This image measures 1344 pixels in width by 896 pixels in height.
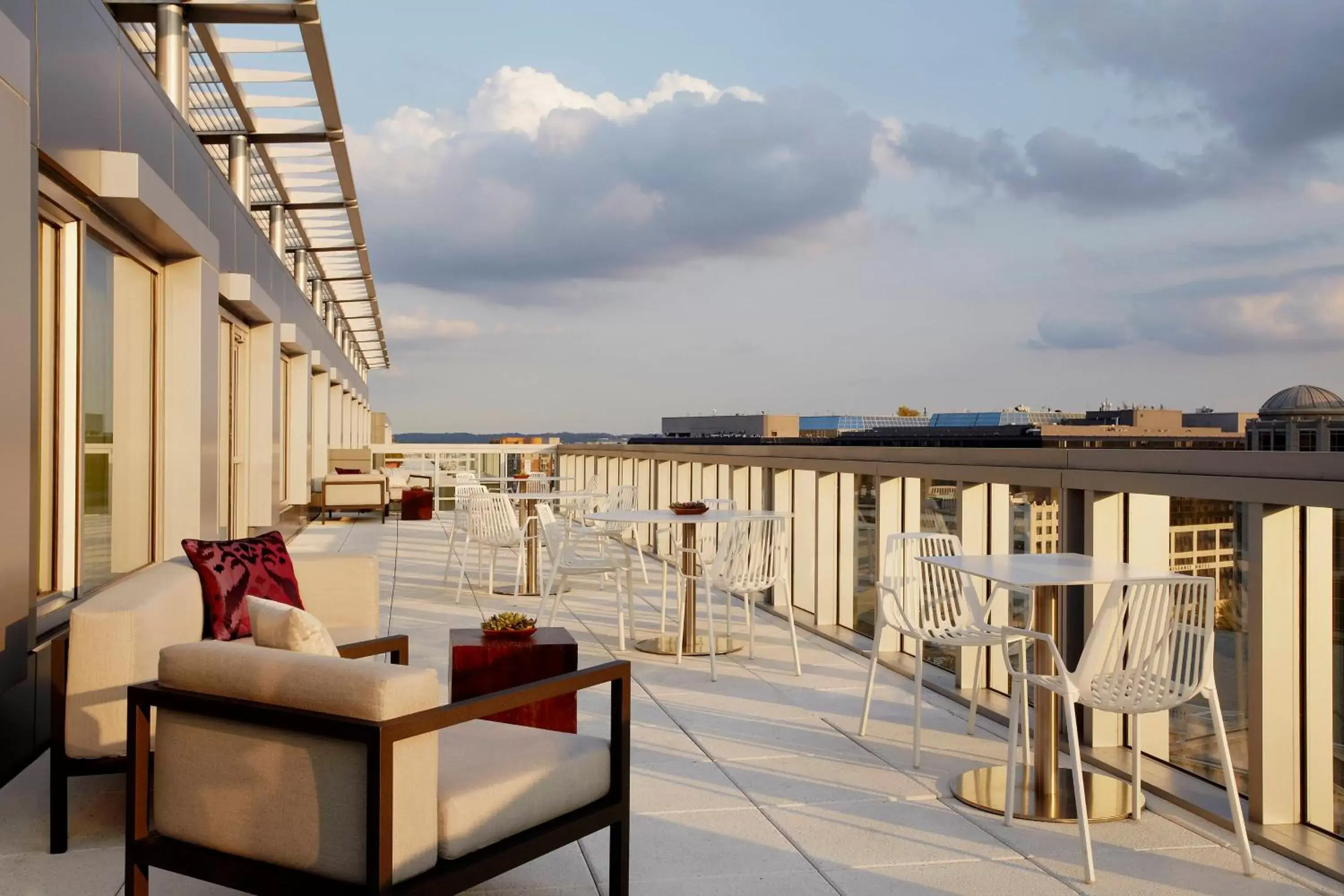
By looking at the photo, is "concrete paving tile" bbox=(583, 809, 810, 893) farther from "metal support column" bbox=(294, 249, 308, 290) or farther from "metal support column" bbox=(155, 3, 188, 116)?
"metal support column" bbox=(294, 249, 308, 290)

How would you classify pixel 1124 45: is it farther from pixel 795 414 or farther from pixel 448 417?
pixel 448 417

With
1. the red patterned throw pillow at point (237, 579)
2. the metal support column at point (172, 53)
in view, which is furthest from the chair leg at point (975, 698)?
the metal support column at point (172, 53)

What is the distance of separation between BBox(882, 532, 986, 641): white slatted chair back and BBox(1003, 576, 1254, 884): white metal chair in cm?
64

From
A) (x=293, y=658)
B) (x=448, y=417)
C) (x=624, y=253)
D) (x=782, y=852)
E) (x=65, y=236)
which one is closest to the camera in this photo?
(x=293, y=658)

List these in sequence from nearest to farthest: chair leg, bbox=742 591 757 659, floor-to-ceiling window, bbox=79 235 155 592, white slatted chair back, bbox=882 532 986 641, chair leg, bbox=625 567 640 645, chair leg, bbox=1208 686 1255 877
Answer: chair leg, bbox=1208 686 1255 877
white slatted chair back, bbox=882 532 986 641
floor-to-ceiling window, bbox=79 235 155 592
chair leg, bbox=742 591 757 659
chair leg, bbox=625 567 640 645

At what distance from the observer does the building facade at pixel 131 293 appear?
355cm

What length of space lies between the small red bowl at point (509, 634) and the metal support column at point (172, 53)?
188 inches

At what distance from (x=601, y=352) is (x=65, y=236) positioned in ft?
71.8

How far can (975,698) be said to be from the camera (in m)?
4.00

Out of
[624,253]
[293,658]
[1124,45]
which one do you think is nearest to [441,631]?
[293,658]

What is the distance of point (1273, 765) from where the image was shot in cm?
289

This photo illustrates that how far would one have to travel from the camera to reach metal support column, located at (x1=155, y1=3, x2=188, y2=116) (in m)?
6.81

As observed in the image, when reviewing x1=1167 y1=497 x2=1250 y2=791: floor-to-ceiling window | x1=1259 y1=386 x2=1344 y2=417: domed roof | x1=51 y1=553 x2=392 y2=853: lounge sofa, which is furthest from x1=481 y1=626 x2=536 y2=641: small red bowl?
x1=1259 y1=386 x2=1344 y2=417: domed roof

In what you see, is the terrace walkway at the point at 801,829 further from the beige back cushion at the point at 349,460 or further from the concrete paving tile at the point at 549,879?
the beige back cushion at the point at 349,460
